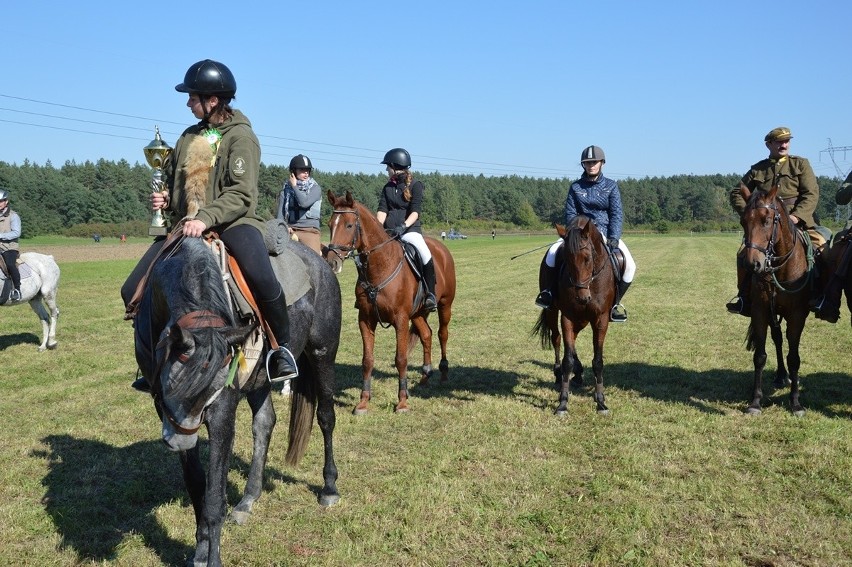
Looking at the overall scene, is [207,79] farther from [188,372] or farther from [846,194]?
[846,194]

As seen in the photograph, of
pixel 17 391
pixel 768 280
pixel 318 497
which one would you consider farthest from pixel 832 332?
pixel 17 391

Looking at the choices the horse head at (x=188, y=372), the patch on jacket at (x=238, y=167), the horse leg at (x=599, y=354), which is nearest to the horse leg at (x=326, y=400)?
the patch on jacket at (x=238, y=167)

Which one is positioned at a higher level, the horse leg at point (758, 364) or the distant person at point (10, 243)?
the distant person at point (10, 243)

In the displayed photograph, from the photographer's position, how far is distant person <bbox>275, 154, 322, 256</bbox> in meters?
10.2

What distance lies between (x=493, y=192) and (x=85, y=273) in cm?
14703

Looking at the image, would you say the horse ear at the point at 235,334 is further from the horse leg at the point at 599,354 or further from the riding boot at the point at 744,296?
the riding boot at the point at 744,296

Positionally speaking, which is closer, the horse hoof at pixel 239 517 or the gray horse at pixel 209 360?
the gray horse at pixel 209 360

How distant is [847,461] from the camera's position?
6594 mm

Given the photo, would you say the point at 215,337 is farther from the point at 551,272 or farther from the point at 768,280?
the point at 768,280

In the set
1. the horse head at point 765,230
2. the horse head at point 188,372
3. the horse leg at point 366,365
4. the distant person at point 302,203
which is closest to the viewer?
the horse head at point 188,372

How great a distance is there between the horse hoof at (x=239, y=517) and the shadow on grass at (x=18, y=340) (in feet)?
32.6

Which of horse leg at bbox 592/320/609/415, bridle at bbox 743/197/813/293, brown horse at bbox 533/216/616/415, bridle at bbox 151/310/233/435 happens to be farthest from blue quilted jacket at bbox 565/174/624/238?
bridle at bbox 151/310/233/435

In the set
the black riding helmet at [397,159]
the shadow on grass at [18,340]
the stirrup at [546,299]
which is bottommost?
the shadow on grass at [18,340]

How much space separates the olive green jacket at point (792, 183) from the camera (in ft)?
29.2
